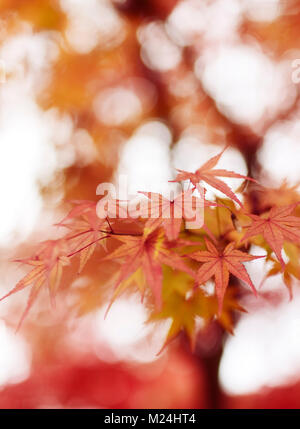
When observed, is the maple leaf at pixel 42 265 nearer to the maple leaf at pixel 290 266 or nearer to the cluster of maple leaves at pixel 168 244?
the cluster of maple leaves at pixel 168 244

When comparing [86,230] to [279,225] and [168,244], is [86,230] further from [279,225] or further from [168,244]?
[279,225]

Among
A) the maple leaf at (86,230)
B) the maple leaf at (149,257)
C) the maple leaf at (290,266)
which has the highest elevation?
the maple leaf at (290,266)

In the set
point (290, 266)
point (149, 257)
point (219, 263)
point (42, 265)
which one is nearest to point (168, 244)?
point (149, 257)

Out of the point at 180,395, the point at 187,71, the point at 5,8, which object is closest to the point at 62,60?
the point at 5,8

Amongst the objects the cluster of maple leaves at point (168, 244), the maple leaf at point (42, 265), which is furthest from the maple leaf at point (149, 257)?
the maple leaf at point (42, 265)

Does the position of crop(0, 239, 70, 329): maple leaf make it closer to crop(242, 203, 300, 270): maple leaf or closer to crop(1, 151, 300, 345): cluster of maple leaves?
crop(1, 151, 300, 345): cluster of maple leaves

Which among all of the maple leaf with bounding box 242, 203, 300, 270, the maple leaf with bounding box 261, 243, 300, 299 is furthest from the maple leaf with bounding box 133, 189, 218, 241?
the maple leaf with bounding box 261, 243, 300, 299

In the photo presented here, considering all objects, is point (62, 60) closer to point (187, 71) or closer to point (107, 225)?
point (187, 71)

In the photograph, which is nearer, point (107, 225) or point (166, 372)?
point (107, 225)

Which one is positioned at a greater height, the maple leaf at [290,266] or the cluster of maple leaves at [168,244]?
the maple leaf at [290,266]
